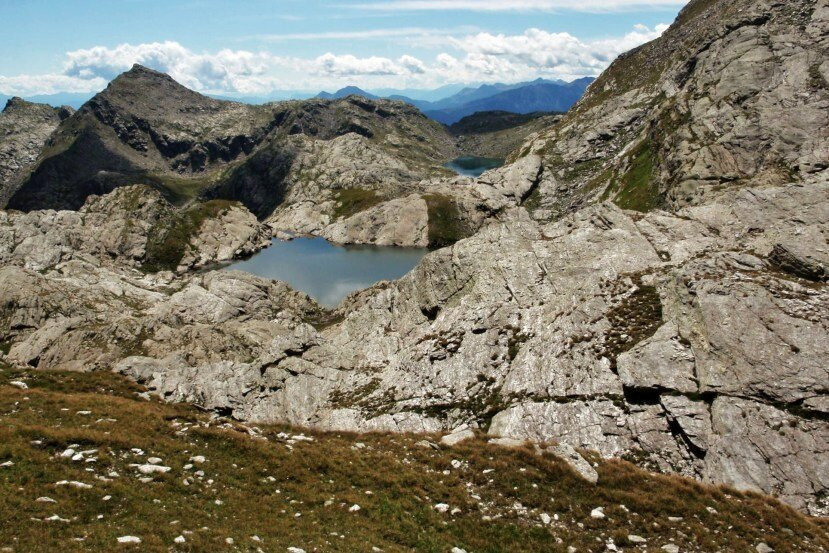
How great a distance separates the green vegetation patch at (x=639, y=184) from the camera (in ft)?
422

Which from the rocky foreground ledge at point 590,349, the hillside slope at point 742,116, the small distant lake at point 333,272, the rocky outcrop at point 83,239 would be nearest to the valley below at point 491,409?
the rocky foreground ledge at point 590,349

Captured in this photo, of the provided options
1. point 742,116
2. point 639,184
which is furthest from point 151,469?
point 639,184

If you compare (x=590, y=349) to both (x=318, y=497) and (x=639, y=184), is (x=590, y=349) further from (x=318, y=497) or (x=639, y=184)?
(x=639, y=184)

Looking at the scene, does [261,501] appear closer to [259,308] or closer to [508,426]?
[508,426]

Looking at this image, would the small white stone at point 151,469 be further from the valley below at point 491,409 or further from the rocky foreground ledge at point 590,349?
the rocky foreground ledge at point 590,349

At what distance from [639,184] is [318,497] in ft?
464

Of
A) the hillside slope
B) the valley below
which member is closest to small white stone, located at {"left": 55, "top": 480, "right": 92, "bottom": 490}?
the valley below

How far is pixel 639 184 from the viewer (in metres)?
138

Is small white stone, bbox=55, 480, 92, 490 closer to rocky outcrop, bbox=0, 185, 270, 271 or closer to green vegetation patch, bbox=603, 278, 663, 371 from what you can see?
green vegetation patch, bbox=603, 278, 663, 371

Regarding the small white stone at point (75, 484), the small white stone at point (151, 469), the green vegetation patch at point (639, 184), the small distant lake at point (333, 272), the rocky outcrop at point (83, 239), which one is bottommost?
the small distant lake at point (333, 272)

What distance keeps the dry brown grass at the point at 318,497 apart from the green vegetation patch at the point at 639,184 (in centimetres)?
11689

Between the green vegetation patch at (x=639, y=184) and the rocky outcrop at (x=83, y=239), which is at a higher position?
the green vegetation patch at (x=639, y=184)

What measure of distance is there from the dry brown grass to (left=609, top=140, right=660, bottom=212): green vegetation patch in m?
117

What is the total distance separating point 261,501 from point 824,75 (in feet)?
438
